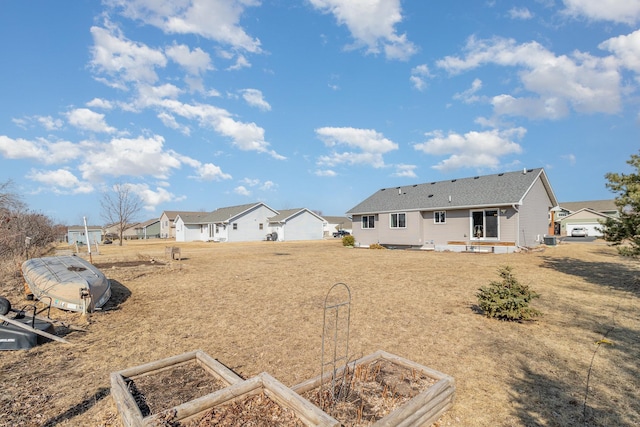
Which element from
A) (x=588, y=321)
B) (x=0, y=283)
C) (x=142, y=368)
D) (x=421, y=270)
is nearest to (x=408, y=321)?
(x=588, y=321)

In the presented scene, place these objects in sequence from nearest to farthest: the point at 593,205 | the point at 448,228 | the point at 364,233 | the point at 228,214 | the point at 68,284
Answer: the point at 68,284
the point at 448,228
the point at 364,233
the point at 228,214
the point at 593,205

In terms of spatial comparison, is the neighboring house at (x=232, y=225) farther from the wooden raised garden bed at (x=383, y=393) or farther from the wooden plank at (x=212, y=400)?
the wooden plank at (x=212, y=400)

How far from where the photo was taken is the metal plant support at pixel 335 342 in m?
3.69

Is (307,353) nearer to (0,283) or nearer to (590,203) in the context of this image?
(0,283)

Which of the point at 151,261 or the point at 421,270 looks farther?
the point at 151,261

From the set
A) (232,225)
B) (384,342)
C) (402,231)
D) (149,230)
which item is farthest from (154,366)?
(149,230)

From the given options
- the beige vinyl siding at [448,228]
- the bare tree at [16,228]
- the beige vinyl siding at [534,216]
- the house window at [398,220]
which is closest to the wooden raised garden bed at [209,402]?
the bare tree at [16,228]

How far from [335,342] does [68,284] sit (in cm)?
734

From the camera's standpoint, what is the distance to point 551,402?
3764 mm

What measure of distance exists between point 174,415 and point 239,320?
13.8 feet

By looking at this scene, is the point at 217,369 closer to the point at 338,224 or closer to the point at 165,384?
the point at 165,384

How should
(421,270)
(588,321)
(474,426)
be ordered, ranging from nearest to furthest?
(474,426)
(588,321)
(421,270)

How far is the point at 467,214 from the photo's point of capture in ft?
68.3

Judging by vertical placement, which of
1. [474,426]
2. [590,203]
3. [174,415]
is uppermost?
[590,203]
